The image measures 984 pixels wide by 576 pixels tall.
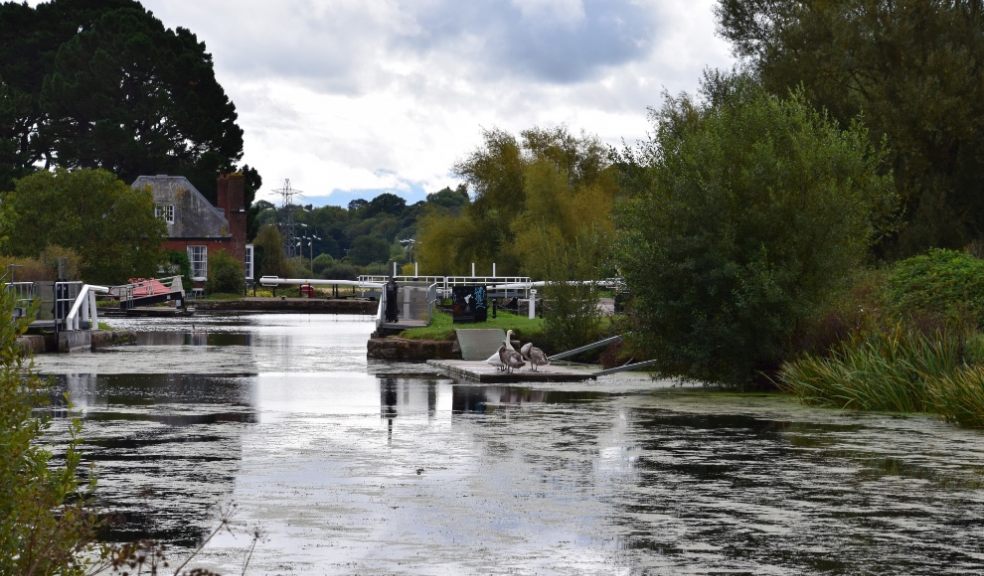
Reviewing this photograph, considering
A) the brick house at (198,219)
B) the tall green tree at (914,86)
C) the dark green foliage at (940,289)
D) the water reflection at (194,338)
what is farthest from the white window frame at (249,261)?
the dark green foliage at (940,289)

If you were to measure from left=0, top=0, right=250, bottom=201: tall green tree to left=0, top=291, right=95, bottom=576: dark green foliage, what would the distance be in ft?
313

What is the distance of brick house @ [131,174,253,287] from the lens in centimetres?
9550

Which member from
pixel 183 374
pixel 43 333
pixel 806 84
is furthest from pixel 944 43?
pixel 43 333

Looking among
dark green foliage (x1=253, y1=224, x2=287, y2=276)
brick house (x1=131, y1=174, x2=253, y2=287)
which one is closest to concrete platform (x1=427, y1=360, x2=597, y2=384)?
brick house (x1=131, y1=174, x2=253, y2=287)

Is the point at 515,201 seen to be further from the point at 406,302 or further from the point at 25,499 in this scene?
the point at 25,499

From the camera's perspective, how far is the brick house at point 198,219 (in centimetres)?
9550

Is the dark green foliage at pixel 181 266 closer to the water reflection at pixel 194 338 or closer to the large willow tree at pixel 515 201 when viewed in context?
the large willow tree at pixel 515 201

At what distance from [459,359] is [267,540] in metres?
25.2

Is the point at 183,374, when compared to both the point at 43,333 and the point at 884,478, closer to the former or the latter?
the point at 43,333

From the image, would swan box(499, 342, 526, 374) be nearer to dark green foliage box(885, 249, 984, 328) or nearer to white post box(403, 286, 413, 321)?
dark green foliage box(885, 249, 984, 328)

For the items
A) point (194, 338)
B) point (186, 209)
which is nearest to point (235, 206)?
point (186, 209)

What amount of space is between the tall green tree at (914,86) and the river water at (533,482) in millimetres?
19273

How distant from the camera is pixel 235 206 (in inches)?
3912

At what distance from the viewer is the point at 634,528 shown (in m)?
11.4
